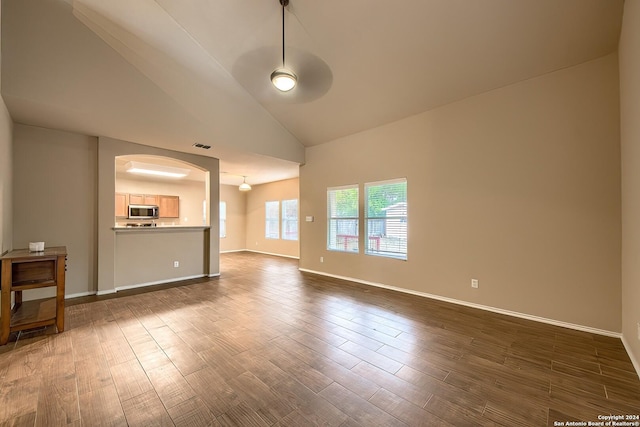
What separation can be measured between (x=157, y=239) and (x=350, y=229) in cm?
382

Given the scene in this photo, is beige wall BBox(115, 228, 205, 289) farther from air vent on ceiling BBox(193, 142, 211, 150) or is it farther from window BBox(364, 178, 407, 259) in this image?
window BBox(364, 178, 407, 259)

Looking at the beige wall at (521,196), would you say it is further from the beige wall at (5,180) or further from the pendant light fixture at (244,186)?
the beige wall at (5,180)

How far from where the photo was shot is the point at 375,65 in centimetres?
365

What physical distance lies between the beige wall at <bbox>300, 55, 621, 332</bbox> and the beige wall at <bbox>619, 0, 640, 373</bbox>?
20 centimetres

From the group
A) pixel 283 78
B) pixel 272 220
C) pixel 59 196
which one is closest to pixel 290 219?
pixel 272 220

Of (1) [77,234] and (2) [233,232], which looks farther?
(2) [233,232]

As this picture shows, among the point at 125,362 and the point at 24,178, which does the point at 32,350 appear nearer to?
the point at 125,362

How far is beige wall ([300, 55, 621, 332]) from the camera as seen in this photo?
286 centimetres

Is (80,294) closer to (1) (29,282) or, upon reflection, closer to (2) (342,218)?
(1) (29,282)

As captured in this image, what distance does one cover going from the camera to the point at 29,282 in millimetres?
2826

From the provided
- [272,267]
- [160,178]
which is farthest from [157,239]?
[160,178]

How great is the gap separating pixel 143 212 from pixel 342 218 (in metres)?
6.12

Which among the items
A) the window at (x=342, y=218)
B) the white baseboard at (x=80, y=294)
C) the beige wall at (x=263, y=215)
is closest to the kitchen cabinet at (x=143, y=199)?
the beige wall at (x=263, y=215)

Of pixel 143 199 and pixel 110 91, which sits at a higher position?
pixel 110 91
